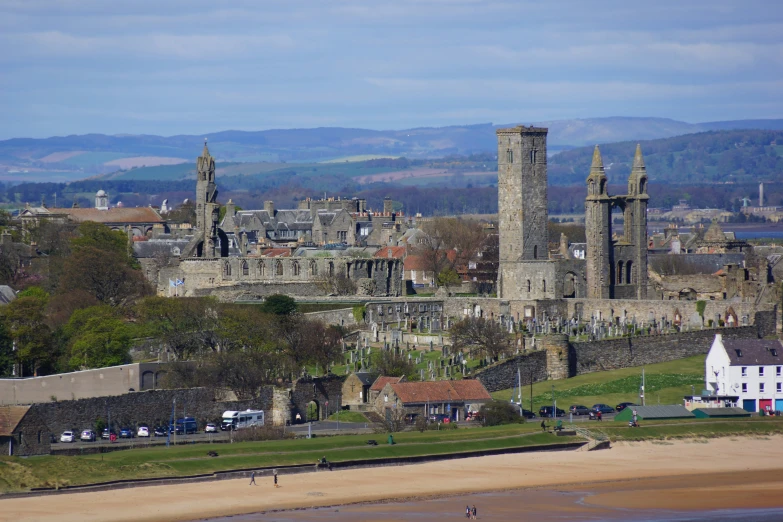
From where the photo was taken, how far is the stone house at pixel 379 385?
6606 centimetres

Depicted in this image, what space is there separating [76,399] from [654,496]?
73.9 feet

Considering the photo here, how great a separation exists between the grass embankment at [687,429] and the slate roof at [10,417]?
2065 centimetres

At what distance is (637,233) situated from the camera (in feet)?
295

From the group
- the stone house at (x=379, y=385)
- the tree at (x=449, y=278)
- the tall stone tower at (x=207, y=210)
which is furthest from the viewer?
the tall stone tower at (x=207, y=210)

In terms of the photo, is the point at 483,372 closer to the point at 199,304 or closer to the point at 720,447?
the point at 720,447

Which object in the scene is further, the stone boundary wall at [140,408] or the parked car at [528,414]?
the parked car at [528,414]

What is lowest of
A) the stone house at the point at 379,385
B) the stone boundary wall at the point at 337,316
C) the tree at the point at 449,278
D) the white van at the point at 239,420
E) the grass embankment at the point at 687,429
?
the grass embankment at the point at 687,429

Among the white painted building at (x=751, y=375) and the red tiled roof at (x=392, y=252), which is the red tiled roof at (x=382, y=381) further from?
the red tiled roof at (x=392, y=252)

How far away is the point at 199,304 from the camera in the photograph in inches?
3174

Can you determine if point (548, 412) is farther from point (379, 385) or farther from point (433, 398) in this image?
point (379, 385)

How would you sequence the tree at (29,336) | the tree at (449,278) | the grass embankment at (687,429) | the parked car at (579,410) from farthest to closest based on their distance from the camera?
the tree at (449,278) → the tree at (29,336) → the parked car at (579,410) → the grass embankment at (687,429)

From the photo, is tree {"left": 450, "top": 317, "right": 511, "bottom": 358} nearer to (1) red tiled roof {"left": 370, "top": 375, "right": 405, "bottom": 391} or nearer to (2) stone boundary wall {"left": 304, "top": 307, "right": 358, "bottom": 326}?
(1) red tiled roof {"left": 370, "top": 375, "right": 405, "bottom": 391}

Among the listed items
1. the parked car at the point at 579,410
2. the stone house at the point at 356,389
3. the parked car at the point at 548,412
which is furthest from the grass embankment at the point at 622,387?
the stone house at the point at 356,389

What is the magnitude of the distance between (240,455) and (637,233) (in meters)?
39.7
